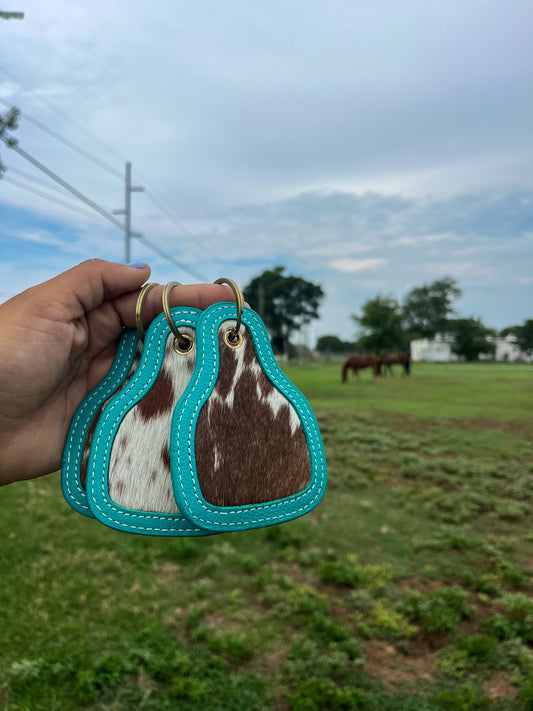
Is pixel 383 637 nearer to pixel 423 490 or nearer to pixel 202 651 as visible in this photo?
pixel 202 651

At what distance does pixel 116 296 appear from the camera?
5.62 feet

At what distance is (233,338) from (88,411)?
524 millimetres

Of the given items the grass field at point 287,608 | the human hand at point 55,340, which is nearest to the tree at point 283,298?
the grass field at point 287,608

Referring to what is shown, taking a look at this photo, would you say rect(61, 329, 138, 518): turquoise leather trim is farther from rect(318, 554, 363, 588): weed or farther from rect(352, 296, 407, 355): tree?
rect(352, 296, 407, 355): tree

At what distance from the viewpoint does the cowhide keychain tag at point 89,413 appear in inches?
60.4

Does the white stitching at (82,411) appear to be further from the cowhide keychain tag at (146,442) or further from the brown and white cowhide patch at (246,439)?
the brown and white cowhide patch at (246,439)

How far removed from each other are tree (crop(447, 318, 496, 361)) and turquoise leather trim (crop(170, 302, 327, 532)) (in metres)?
56.4

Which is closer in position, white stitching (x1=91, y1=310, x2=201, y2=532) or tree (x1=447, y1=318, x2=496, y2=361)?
white stitching (x1=91, y1=310, x2=201, y2=532)

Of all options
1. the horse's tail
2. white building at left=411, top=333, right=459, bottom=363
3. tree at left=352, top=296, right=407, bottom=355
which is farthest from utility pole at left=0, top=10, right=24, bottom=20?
white building at left=411, top=333, right=459, bottom=363

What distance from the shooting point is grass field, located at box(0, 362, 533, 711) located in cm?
362

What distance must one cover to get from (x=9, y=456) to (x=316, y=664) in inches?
128

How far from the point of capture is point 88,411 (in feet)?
5.26

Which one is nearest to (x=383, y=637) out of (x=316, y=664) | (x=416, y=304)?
(x=316, y=664)

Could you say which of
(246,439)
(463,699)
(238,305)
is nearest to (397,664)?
(463,699)
